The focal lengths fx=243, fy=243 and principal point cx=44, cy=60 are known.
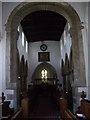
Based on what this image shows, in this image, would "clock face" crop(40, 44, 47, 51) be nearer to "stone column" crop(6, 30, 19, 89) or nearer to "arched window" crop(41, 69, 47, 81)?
"arched window" crop(41, 69, 47, 81)

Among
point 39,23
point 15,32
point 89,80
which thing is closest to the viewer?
point 89,80

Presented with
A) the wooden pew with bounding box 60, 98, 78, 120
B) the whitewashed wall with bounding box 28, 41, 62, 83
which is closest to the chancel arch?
the whitewashed wall with bounding box 28, 41, 62, 83

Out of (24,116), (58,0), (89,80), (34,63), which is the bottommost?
(24,116)

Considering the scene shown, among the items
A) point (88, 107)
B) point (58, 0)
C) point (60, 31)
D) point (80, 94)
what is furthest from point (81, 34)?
point (60, 31)

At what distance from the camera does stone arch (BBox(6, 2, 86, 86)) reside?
10.7 meters

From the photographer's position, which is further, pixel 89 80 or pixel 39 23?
pixel 39 23

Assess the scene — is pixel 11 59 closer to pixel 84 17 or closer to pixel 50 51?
pixel 84 17

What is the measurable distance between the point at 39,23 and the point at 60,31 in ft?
11.8

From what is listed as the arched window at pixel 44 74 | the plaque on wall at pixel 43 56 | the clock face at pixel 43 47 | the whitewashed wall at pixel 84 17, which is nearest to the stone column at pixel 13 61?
the whitewashed wall at pixel 84 17

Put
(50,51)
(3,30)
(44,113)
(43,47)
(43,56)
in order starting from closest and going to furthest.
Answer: (3,30)
(44,113)
(43,56)
(43,47)
(50,51)

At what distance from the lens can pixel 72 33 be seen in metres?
11.1

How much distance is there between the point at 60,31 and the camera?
2142 centimetres

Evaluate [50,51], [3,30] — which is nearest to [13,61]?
[3,30]

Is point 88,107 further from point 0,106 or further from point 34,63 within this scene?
point 34,63
